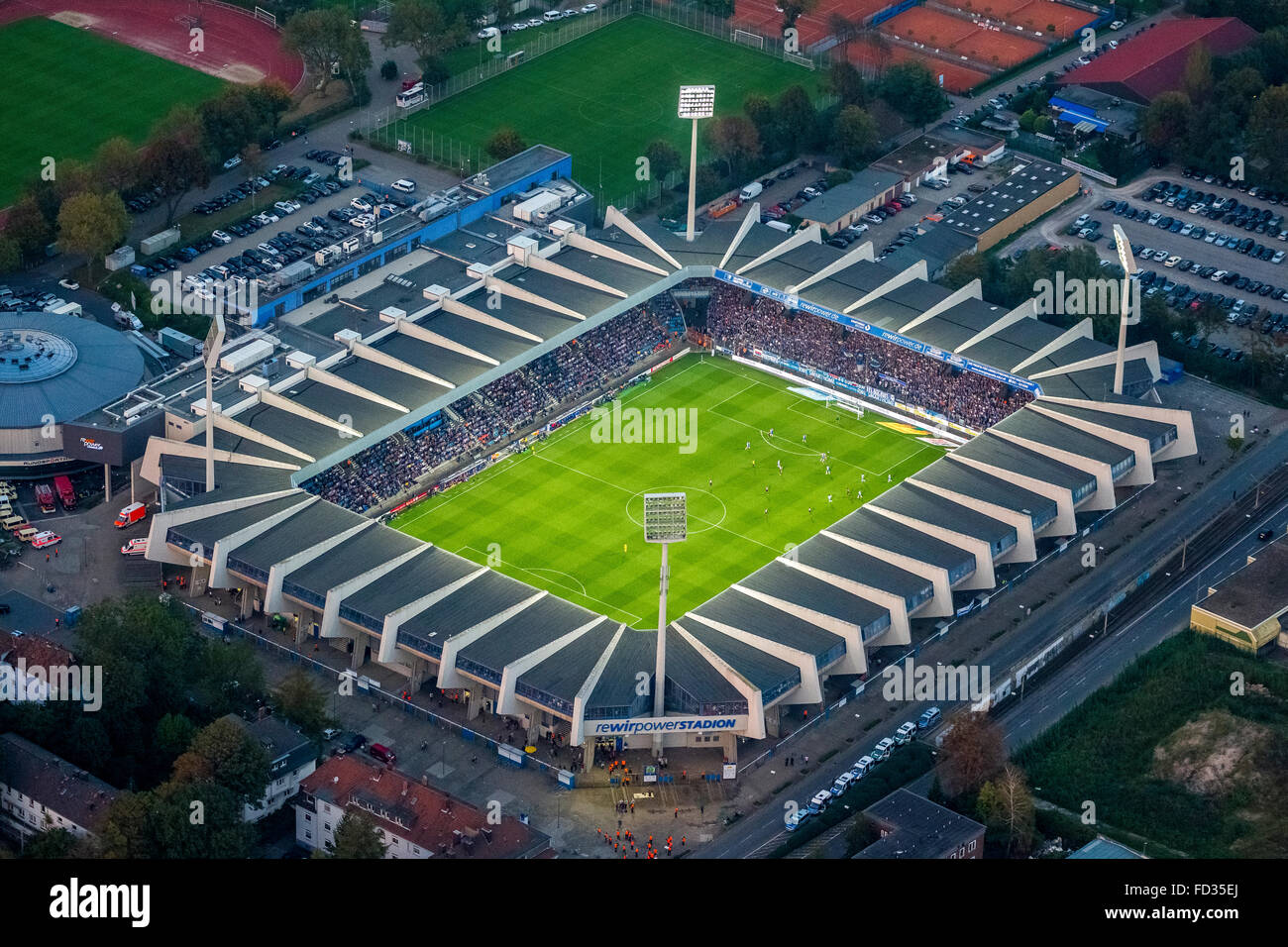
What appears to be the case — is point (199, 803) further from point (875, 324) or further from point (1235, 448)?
point (1235, 448)

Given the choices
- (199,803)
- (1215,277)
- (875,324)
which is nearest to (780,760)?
(199,803)

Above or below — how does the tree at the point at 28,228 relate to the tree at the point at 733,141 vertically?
below

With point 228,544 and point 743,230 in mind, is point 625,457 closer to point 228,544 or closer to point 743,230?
point 743,230

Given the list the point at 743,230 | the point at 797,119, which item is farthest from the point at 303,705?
the point at 797,119

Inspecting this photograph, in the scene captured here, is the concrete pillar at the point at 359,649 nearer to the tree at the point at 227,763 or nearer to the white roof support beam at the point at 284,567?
the white roof support beam at the point at 284,567

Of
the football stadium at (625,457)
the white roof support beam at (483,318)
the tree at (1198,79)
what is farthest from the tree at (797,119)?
the white roof support beam at (483,318)

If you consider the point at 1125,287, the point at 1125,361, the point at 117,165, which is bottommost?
the point at 1125,361

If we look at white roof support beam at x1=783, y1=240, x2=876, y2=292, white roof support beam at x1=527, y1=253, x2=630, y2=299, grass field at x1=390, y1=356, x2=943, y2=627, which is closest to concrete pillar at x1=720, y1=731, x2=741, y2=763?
grass field at x1=390, y1=356, x2=943, y2=627
